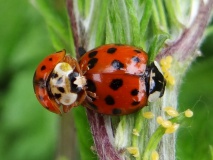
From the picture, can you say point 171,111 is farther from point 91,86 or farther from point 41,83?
point 41,83

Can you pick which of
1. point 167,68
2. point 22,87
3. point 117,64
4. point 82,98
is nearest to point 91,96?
point 82,98

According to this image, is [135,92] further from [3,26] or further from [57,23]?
[3,26]

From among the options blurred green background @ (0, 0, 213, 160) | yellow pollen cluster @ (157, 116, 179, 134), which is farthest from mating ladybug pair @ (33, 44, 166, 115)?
blurred green background @ (0, 0, 213, 160)

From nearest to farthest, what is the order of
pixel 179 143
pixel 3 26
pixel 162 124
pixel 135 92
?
pixel 162 124 < pixel 135 92 < pixel 179 143 < pixel 3 26

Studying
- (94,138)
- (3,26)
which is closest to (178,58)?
(94,138)

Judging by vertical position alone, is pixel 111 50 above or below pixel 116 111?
above

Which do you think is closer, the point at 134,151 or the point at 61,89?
the point at 134,151
